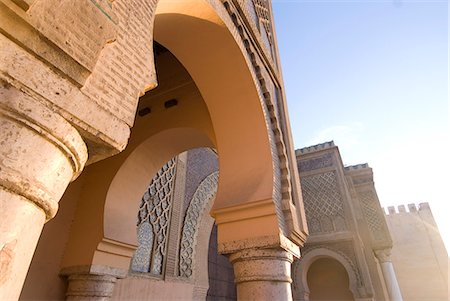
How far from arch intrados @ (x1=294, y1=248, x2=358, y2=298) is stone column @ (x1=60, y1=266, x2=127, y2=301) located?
684 cm

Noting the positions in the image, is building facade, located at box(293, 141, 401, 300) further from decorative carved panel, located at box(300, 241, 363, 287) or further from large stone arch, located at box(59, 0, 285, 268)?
large stone arch, located at box(59, 0, 285, 268)

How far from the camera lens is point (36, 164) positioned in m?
0.79

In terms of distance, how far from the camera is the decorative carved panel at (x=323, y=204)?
9.06 meters

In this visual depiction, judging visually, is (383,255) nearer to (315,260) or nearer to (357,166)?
(315,260)

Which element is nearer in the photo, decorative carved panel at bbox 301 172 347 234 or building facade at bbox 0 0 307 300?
building facade at bbox 0 0 307 300

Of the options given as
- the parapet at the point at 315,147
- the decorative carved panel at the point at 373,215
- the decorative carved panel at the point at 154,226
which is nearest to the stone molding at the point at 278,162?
the decorative carved panel at the point at 154,226

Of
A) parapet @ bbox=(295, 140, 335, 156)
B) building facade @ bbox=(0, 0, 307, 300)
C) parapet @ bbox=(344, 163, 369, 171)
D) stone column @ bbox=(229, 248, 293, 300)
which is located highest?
parapet @ bbox=(295, 140, 335, 156)

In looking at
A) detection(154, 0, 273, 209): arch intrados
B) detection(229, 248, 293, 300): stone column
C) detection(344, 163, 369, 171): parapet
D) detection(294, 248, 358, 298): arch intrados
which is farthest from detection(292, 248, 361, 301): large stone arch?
detection(154, 0, 273, 209): arch intrados

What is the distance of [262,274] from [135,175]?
2.04 metres

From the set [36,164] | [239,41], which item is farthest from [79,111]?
[239,41]

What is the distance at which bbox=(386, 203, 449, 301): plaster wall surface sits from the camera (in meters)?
15.1

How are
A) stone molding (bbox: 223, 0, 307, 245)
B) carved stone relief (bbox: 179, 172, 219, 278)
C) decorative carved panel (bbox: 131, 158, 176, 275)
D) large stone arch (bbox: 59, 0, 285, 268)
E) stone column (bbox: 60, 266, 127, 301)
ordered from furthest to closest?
carved stone relief (bbox: 179, 172, 219, 278), decorative carved panel (bbox: 131, 158, 176, 275), stone column (bbox: 60, 266, 127, 301), stone molding (bbox: 223, 0, 307, 245), large stone arch (bbox: 59, 0, 285, 268)

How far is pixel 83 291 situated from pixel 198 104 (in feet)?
7.53

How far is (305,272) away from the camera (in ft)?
28.5
